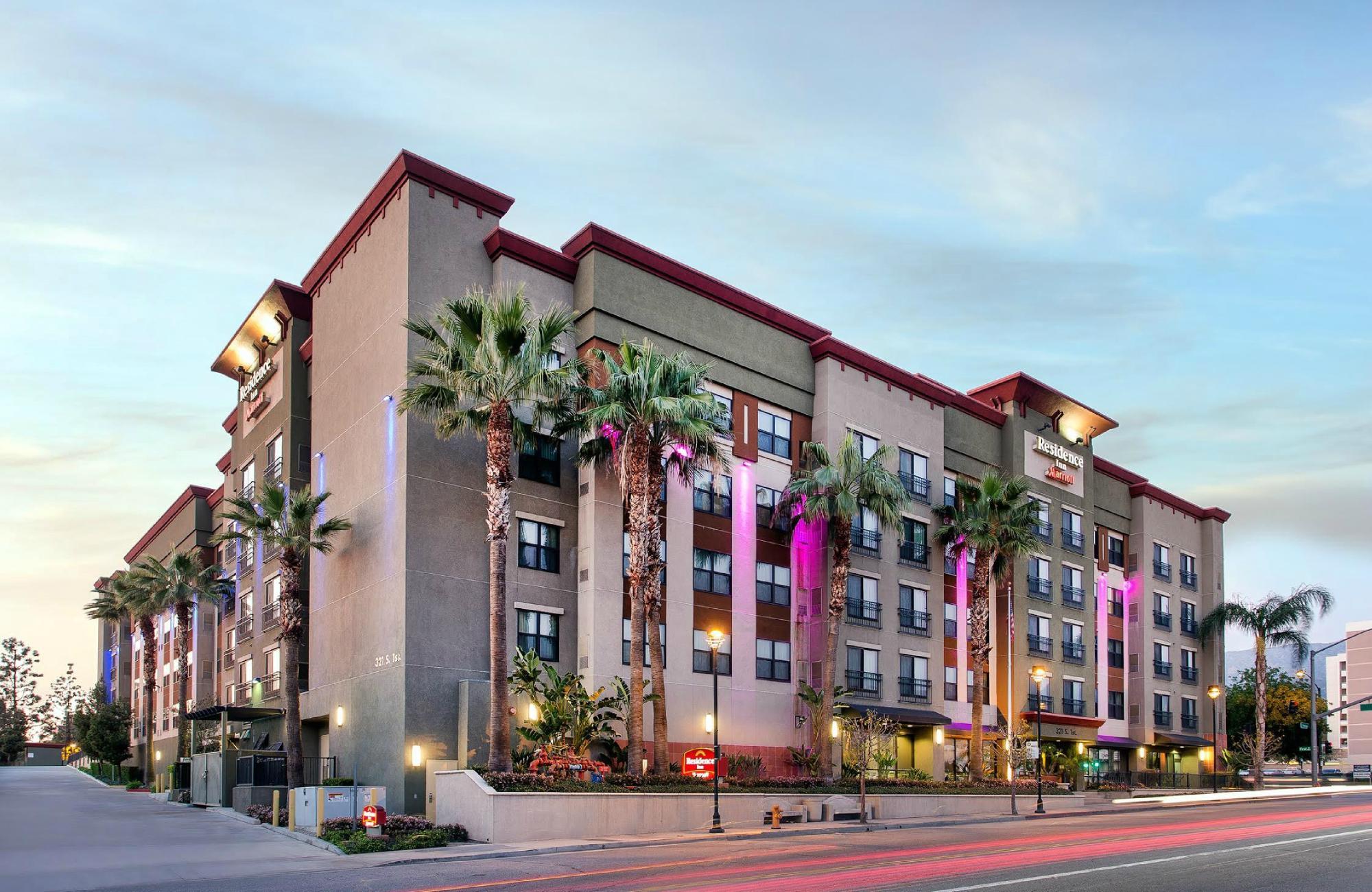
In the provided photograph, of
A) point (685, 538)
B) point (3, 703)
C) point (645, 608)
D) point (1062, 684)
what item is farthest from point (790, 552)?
point (3, 703)

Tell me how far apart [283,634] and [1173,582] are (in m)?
55.0

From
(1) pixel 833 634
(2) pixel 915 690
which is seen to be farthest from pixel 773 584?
(2) pixel 915 690

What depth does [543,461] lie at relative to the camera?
1624 inches

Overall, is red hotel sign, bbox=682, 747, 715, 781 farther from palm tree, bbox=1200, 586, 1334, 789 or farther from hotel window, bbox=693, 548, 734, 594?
palm tree, bbox=1200, 586, 1334, 789

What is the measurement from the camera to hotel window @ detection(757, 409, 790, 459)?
4781 cm

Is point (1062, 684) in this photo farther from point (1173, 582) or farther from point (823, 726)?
point (823, 726)

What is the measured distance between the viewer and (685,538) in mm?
43938

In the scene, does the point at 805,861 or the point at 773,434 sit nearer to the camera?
the point at 805,861

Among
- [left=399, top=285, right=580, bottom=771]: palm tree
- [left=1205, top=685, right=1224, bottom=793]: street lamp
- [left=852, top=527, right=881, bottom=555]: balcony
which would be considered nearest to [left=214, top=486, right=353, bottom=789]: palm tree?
[left=399, top=285, right=580, bottom=771]: palm tree

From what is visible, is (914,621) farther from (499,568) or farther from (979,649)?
(499,568)

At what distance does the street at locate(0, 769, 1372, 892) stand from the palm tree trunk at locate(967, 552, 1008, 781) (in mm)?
12691

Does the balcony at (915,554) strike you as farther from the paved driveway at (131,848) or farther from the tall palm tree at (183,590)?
the tall palm tree at (183,590)

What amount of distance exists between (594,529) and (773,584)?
9873 mm

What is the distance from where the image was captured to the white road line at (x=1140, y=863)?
18.8 metres
